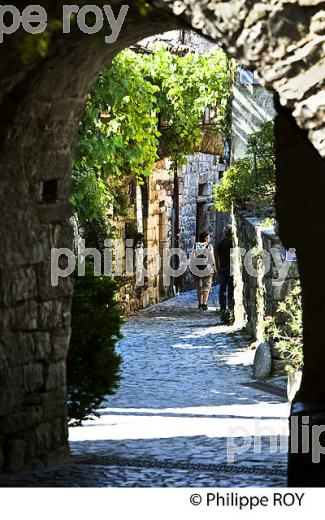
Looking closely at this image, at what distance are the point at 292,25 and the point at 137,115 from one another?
1181 cm

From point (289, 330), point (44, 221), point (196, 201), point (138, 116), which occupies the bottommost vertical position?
point (289, 330)

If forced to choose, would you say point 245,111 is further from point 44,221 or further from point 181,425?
point 44,221

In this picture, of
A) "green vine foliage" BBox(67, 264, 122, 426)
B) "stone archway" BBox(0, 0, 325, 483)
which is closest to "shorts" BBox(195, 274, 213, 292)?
"green vine foliage" BBox(67, 264, 122, 426)

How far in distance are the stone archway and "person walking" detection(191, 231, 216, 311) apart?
15.5 m

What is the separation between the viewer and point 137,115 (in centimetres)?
1700

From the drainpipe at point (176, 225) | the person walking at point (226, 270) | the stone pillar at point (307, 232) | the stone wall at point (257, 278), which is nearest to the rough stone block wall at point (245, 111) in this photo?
the person walking at point (226, 270)

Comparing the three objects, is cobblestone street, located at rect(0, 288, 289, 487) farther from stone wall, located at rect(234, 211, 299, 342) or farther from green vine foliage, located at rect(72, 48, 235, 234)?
green vine foliage, located at rect(72, 48, 235, 234)

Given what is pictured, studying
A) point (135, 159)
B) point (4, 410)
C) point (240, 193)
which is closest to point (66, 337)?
point (4, 410)

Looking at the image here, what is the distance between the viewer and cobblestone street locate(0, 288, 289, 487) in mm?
8445

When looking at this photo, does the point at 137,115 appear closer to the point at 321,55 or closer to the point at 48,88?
the point at 48,88

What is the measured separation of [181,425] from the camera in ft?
36.8

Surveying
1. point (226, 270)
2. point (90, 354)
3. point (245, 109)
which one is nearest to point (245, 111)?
point (245, 109)

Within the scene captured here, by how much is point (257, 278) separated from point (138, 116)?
2.50 metres

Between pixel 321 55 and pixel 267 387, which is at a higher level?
pixel 321 55
